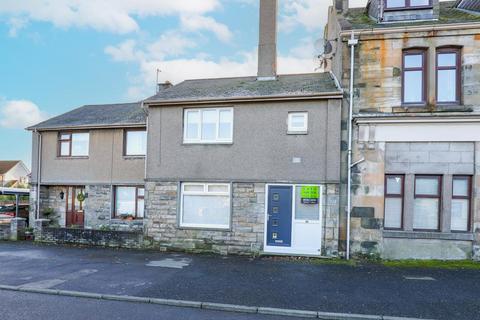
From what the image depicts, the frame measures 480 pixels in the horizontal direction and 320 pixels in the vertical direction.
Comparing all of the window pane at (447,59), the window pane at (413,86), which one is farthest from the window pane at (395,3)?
the window pane at (413,86)

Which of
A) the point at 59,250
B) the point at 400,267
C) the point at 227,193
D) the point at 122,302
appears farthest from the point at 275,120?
the point at 59,250

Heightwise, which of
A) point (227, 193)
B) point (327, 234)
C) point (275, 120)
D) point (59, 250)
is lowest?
point (59, 250)

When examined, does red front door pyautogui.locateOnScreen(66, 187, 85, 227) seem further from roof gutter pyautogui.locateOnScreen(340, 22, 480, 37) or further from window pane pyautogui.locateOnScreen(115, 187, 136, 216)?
roof gutter pyautogui.locateOnScreen(340, 22, 480, 37)

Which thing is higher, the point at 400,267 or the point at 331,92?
the point at 331,92

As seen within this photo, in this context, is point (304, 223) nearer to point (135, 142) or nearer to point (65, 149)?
point (135, 142)

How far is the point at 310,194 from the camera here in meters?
10.6

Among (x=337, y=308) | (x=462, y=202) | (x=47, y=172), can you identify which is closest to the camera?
(x=337, y=308)

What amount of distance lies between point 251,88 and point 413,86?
17.7 ft

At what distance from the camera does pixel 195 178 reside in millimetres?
11484

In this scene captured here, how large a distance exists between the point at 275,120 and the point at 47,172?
12117mm

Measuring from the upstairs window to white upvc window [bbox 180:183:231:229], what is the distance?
8.38m

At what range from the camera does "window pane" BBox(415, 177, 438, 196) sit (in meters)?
10.1

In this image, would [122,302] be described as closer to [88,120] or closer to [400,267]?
[400,267]

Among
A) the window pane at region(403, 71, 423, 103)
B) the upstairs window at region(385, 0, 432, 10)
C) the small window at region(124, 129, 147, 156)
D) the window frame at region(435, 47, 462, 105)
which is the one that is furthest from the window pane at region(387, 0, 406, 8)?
the small window at region(124, 129, 147, 156)
